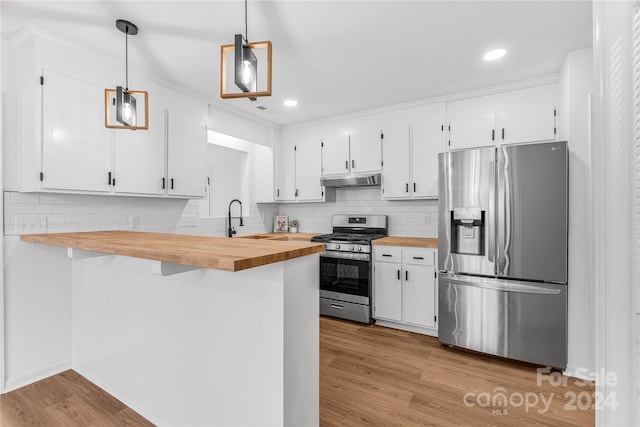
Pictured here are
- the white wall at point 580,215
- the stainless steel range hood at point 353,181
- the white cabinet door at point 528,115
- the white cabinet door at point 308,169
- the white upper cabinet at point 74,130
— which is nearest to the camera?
the white upper cabinet at point 74,130

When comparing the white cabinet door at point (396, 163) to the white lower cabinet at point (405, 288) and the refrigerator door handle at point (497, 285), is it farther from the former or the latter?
the refrigerator door handle at point (497, 285)

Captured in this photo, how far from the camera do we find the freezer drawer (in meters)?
2.35

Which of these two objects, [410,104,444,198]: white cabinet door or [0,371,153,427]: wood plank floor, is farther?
[410,104,444,198]: white cabinet door

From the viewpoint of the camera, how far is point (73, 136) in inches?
86.1

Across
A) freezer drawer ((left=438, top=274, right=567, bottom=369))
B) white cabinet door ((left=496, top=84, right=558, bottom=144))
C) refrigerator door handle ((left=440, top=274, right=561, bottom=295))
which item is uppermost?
white cabinet door ((left=496, top=84, right=558, bottom=144))

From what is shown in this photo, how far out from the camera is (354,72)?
274 centimetres

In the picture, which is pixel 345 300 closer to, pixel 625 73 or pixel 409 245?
pixel 409 245

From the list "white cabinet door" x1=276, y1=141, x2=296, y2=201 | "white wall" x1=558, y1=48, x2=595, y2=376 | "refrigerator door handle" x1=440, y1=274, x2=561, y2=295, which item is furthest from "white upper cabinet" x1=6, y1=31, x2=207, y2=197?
"white wall" x1=558, y1=48, x2=595, y2=376

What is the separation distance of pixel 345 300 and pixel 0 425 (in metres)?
2.86

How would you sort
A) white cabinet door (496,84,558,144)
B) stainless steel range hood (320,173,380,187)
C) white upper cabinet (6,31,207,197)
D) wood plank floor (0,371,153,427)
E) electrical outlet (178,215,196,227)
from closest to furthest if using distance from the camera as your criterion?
wood plank floor (0,371,153,427) < white upper cabinet (6,31,207,197) < white cabinet door (496,84,558,144) < electrical outlet (178,215,196,227) < stainless steel range hood (320,173,380,187)

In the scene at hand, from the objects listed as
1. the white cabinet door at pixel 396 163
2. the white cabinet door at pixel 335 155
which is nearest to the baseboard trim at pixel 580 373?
the white cabinet door at pixel 396 163

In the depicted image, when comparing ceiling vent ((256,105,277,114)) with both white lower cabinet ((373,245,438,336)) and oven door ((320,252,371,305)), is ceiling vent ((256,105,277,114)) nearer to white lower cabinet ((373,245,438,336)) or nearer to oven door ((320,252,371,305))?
oven door ((320,252,371,305))

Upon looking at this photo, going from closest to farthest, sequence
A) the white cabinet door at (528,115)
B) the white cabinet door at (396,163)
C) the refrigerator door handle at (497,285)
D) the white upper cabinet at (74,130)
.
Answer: the white upper cabinet at (74,130) < the refrigerator door handle at (497,285) < the white cabinet door at (528,115) < the white cabinet door at (396,163)

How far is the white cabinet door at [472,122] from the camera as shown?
3070 mm
